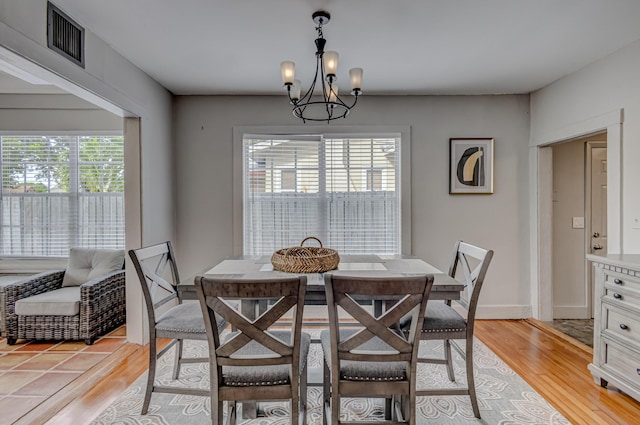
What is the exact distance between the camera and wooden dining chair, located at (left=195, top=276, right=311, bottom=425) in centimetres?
143

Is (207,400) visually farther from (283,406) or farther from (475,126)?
(475,126)

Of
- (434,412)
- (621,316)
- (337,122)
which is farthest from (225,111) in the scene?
(621,316)

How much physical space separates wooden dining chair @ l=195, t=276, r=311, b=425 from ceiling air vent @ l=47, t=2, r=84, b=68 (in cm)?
184

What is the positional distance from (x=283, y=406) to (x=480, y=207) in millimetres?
2950

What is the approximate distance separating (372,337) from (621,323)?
1830mm

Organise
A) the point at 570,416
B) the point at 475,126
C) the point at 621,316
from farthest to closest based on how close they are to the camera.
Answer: the point at 475,126, the point at 621,316, the point at 570,416

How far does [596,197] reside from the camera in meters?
3.93

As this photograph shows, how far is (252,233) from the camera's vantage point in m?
4.02

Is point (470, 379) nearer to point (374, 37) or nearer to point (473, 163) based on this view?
point (374, 37)

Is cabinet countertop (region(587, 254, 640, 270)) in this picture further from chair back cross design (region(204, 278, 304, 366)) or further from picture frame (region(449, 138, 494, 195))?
chair back cross design (region(204, 278, 304, 366))

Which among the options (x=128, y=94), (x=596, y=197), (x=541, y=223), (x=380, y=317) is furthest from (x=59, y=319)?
(x=596, y=197)

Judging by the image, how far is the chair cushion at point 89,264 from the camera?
11.9ft

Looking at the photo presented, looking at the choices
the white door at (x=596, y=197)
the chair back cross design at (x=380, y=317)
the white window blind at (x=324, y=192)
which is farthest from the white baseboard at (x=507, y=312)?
the chair back cross design at (x=380, y=317)

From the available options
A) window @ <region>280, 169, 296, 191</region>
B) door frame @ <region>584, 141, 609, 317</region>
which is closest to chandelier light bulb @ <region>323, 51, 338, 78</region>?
window @ <region>280, 169, 296, 191</region>
